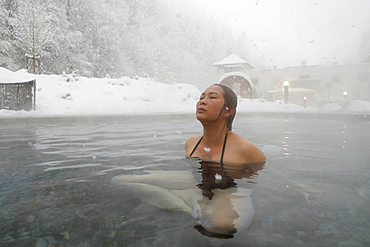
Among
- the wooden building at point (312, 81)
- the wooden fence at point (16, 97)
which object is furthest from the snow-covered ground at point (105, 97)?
the wooden building at point (312, 81)

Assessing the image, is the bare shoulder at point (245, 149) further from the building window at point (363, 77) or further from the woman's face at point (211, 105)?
the building window at point (363, 77)

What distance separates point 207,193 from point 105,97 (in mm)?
13569

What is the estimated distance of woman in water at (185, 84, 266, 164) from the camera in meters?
2.94

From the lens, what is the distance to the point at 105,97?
1468 cm

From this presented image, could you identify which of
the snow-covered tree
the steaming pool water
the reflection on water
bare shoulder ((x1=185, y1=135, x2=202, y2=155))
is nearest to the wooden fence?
the steaming pool water

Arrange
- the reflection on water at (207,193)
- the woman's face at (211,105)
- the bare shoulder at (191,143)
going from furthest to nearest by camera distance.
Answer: the bare shoulder at (191,143) → the woman's face at (211,105) → the reflection on water at (207,193)

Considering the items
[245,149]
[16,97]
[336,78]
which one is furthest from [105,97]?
[336,78]

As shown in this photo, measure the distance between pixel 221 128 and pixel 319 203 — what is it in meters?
1.35

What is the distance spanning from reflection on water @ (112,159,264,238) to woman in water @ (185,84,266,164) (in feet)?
0.35

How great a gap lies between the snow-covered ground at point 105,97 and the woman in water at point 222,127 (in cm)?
962

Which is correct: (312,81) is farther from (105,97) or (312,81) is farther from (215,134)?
(215,134)

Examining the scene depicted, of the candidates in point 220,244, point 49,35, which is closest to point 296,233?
point 220,244

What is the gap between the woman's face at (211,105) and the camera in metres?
2.92

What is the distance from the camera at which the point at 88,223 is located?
5.43 feet
